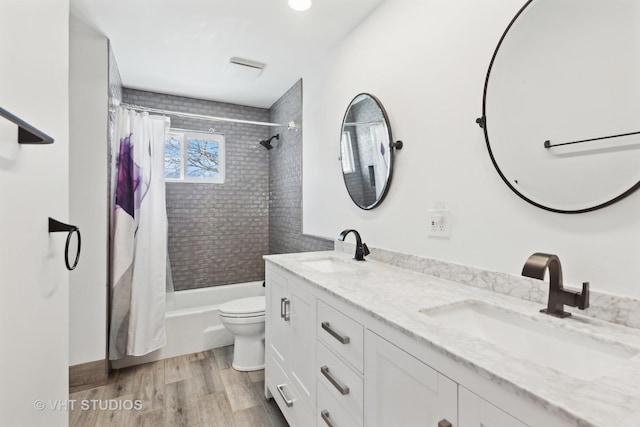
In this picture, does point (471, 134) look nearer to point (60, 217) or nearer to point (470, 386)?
point (470, 386)

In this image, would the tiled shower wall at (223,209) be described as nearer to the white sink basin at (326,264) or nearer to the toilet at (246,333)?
the toilet at (246,333)

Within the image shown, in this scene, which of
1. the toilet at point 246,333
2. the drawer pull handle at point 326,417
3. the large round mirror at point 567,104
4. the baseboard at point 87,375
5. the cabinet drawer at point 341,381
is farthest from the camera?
the toilet at point 246,333

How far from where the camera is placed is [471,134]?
4.19 ft

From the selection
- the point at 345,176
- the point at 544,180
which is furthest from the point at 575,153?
the point at 345,176

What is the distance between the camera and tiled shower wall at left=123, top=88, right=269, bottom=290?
3.29 m

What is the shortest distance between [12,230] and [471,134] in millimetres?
1556

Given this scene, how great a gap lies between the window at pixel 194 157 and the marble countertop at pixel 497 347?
242 cm

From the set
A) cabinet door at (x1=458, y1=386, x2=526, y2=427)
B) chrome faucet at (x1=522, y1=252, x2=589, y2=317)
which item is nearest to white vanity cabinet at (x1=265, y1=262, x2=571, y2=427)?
cabinet door at (x1=458, y1=386, x2=526, y2=427)

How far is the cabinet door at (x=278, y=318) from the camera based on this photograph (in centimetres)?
164

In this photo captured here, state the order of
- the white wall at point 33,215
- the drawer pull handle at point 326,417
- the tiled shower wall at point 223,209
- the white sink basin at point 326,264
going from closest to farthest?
the white wall at point 33,215, the drawer pull handle at point 326,417, the white sink basin at point 326,264, the tiled shower wall at point 223,209

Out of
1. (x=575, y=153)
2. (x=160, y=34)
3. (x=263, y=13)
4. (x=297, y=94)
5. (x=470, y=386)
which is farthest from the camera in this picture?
(x=297, y=94)

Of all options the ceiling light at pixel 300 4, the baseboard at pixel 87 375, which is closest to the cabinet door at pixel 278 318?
the baseboard at pixel 87 375

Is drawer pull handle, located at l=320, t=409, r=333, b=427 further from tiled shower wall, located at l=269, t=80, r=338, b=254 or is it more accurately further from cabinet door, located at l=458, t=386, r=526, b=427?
tiled shower wall, located at l=269, t=80, r=338, b=254

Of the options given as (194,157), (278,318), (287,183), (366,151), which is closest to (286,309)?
(278,318)
